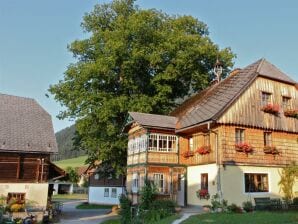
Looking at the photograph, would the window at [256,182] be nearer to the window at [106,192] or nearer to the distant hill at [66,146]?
the window at [106,192]

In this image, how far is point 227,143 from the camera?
2444cm

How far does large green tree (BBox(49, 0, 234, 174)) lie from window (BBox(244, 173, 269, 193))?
12.7 metres

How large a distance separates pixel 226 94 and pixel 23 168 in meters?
17.0

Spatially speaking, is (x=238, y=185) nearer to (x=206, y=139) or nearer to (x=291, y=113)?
(x=206, y=139)

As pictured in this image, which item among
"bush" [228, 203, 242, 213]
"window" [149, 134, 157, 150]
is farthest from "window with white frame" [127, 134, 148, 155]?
"bush" [228, 203, 242, 213]

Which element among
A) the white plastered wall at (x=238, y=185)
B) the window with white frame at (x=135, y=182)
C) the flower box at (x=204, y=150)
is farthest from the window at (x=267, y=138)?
the window with white frame at (x=135, y=182)

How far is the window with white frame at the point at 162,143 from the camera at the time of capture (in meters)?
27.7

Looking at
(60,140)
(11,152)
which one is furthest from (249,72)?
(60,140)

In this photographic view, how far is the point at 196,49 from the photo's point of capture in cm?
3712

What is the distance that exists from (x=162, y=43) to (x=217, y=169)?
16923 millimetres

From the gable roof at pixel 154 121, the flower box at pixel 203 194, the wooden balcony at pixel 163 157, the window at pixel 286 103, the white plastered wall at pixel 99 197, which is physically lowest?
the white plastered wall at pixel 99 197

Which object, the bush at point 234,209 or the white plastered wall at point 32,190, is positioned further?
the white plastered wall at point 32,190

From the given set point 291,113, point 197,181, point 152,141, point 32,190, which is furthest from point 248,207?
point 32,190

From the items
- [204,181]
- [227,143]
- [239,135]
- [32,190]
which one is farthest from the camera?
[32,190]
